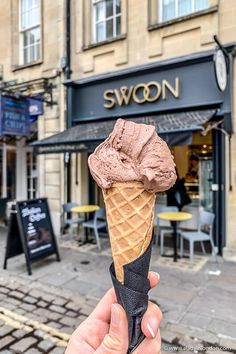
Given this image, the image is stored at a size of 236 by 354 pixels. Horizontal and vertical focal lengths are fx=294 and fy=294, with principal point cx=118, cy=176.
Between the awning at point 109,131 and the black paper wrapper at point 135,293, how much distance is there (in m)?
4.30

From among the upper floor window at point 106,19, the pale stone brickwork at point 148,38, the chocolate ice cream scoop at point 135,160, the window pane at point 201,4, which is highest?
the upper floor window at point 106,19

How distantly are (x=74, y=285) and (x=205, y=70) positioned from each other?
527cm

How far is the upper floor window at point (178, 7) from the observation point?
22.7 ft

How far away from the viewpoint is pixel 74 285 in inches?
201

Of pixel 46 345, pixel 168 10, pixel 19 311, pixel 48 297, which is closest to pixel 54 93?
pixel 168 10

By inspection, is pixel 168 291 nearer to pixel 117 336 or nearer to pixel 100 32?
pixel 117 336

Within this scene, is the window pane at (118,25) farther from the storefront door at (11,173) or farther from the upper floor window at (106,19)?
the storefront door at (11,173)

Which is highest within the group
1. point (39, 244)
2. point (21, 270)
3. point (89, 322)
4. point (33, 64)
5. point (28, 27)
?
point (28, 27)

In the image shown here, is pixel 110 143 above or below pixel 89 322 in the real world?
above

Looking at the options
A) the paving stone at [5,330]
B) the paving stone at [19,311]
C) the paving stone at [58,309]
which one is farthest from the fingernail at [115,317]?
the paving stone at [19,311]

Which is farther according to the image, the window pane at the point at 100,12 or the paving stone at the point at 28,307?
the window pane at the point at 100,12

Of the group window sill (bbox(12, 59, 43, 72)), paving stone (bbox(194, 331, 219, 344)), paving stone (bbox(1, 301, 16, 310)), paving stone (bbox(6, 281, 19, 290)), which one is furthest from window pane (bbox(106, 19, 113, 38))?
paving stone (bbox(194, 331, 219, 344))

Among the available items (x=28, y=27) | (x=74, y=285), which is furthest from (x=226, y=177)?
(x=28, y=27)

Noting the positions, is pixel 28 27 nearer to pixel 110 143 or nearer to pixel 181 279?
pixel 181 279
